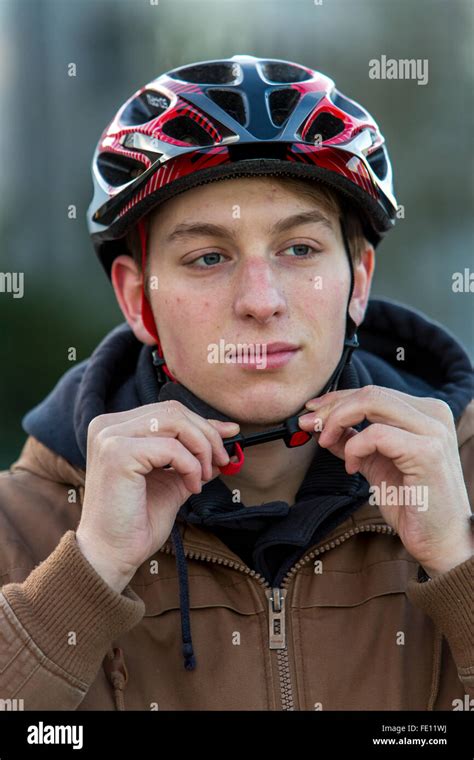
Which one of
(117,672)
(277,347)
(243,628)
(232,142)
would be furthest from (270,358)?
(117,672)

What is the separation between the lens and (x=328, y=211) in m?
3.66

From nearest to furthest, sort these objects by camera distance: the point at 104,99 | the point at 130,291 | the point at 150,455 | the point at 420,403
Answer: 1. the point at 150,455
2. the point at 420,403
3. the point at 130,291
4. the point at 104,99

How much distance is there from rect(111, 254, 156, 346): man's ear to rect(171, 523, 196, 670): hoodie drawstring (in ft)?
2.75

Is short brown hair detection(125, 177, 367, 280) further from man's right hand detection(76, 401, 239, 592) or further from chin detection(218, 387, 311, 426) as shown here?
man's right hand detection(76, 401, 239, 592)

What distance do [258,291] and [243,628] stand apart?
44.0 inches

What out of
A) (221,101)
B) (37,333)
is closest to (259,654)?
(221,101)

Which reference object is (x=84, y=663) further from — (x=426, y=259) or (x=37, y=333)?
(x=426, y=259)

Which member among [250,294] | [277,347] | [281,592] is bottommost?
[281,592]

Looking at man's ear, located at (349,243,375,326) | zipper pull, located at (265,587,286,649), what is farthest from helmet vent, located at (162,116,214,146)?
zipper pull, located at (265,587,286,649)

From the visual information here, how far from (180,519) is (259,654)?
0.53m

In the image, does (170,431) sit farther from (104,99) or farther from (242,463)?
(104,99)

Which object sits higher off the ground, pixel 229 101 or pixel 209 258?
pixel 229 101

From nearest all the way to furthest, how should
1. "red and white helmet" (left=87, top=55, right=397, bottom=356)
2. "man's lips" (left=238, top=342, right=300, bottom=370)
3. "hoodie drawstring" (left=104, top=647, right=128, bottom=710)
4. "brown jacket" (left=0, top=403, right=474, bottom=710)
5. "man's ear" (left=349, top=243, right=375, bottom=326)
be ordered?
"brown jacket" (left=0, top=403, right=474, bottom=710)
"hoodie drawstring" (left=104, top=647, right=128, bottom=710)
"man's lips" (left=238, top=342, right=300, bottom=370)
"red and white helmet" (left=87, top=55, right=397, bottom=356)
"man's ear" (left=349, top=243, right=375, bottom=326)

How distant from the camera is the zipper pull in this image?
10.8ft
